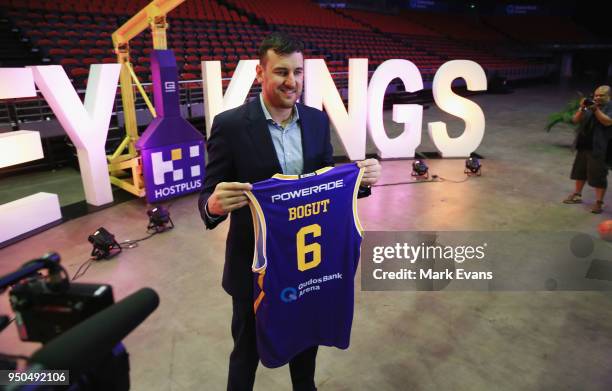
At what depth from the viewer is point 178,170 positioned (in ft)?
18.8

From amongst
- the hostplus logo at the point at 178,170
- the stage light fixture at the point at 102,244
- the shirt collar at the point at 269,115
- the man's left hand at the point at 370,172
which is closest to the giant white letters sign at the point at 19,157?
the stage light fixture at the point at 102,244

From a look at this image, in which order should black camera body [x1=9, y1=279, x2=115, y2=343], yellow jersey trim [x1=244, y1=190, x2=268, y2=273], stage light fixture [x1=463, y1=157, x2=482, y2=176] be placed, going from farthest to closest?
stage light fixture [x1=463, y1=157, x2=482, y2=176], yellow jersey trim [x1=244, y1=190, x2=268, y2=273], black camera body [x1=9, y1=279, x2=115, y2=343]

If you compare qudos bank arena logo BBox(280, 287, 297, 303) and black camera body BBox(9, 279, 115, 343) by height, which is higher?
black camera body BBox(9, 279, 115, 343)

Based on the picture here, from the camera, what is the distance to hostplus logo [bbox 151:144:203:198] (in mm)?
A: 5452

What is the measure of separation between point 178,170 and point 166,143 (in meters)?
0.43

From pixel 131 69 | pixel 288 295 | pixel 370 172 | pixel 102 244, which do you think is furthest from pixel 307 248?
pixel 131 69

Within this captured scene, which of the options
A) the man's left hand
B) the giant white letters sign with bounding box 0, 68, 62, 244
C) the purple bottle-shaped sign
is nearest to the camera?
the man's left hand

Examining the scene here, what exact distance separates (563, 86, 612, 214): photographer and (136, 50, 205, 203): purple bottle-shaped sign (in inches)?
195

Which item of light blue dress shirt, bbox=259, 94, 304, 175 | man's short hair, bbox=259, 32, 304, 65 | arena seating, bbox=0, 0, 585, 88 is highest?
arena seating, bbox=0, 0, 585, 88

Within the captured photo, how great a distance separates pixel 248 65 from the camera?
6.29 metres

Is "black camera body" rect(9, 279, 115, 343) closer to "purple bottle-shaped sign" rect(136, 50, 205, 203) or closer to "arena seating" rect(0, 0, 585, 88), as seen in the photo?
"purple bottle-shaped sign" rect(136, 50, 205, 203)

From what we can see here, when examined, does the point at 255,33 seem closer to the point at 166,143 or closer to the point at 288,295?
the point at 166,143

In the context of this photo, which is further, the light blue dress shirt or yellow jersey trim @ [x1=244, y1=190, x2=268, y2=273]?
the light blue dress shirt

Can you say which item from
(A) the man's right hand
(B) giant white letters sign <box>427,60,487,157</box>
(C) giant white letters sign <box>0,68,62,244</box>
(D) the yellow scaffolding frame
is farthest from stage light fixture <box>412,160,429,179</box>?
(A) the man's right hand
